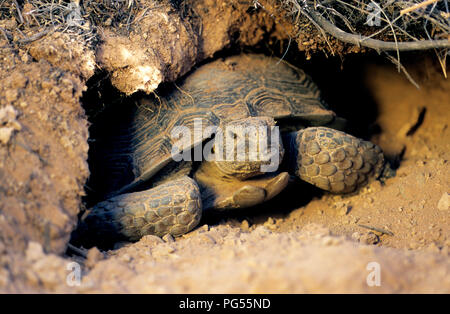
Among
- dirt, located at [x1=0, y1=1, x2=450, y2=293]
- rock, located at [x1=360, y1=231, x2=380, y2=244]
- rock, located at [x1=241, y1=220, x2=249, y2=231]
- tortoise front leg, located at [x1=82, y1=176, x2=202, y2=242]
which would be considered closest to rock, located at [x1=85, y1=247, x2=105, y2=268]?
dirt, located at [x1=0, y1=1, x2=450, y2=293]

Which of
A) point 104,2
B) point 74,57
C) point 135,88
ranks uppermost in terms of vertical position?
point 104,2

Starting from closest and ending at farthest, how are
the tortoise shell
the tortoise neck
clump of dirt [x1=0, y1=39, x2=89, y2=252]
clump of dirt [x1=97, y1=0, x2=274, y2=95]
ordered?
clump of dirt [x1=0, y1=39, x2=89, y2=252]
clump of dirt [x1=97, y1=0, x2=274, y2=95]
the tortoise shell
the tortoise neck

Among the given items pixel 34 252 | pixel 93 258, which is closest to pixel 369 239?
pixel 93 258

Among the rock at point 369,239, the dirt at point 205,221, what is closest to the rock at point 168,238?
the dirt at point 205,221

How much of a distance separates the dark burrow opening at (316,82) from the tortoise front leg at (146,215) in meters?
0.11

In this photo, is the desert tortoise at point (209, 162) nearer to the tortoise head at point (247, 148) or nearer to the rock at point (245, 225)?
the tortoise head at point (247, 148)

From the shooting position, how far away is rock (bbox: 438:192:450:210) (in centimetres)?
246

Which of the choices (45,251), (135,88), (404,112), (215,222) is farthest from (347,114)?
(45,251)

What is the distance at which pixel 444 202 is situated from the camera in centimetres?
248

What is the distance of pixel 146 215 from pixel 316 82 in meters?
2.37

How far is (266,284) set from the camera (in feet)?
4.73

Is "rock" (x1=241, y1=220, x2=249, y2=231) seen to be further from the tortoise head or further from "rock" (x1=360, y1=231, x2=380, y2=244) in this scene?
"rock" (x1=360, y1=231, x2=380, y2=244)
